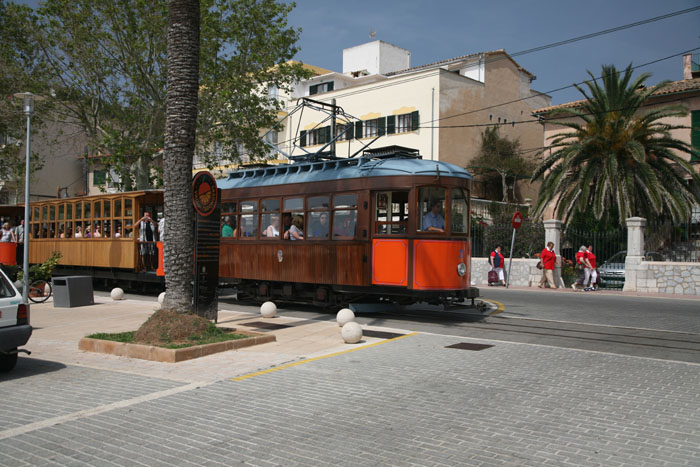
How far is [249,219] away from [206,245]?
4.54 meters

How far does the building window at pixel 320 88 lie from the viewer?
48469mm

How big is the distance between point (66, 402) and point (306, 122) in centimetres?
3906

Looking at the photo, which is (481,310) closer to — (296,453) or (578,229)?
(296,453)

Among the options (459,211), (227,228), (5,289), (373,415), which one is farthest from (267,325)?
(373,415)

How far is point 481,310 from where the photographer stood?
14.3 metres

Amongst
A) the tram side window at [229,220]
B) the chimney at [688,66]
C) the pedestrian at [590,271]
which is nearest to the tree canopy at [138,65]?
the tram side window at [229,220]

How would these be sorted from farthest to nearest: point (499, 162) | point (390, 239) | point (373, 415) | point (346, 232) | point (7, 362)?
point (499, 162)
point (346, 232)
point (390, 239)
point (7, 362)
point (373, 415)

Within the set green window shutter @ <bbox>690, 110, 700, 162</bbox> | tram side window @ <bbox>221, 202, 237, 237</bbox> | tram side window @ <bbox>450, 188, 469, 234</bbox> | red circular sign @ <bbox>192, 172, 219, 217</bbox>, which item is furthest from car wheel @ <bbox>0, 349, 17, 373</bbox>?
green window shutter @ <bbox>690, 110, 700, 162</bbox>

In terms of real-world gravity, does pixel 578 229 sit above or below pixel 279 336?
above

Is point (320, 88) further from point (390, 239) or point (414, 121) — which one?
point (390, 239)

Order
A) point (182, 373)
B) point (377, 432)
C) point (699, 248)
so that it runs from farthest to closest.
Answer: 1. point (699, 248)
2. point (182, 373)
3. point (377, 432)

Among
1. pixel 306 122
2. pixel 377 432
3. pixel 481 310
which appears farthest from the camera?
pixel 306 122

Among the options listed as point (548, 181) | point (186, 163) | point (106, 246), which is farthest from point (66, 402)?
point (548, 181)

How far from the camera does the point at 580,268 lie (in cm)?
2406
